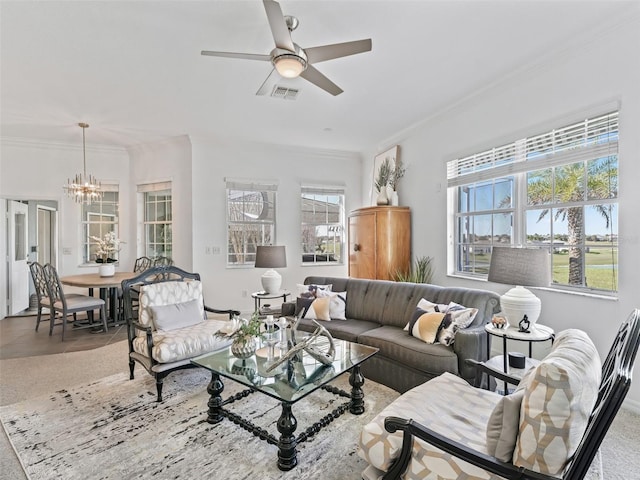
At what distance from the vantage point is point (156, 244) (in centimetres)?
607

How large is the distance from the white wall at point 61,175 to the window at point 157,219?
383mm

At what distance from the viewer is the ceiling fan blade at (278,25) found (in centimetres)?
191

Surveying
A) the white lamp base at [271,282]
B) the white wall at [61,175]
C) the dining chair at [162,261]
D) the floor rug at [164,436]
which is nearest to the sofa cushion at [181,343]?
the floor rug at [164,436]

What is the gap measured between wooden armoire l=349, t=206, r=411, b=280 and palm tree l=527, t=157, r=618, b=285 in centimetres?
188

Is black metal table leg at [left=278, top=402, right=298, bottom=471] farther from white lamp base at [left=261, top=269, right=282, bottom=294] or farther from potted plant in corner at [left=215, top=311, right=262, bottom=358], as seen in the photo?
white lamp base at [left=261, top=269, right=282, bottom=294]

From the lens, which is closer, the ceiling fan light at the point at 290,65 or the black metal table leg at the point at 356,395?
the ceiling fan light at the point at 290,65

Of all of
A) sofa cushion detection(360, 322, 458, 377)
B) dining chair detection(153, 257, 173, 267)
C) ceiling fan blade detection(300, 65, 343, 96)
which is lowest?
sofa cushion detection(360, 322, 458, 377)

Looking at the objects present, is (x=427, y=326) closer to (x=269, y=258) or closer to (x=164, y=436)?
(x=164, y=436)

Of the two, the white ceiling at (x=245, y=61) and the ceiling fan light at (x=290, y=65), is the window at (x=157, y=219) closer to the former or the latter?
the white ceiling at (x=245, y=61)

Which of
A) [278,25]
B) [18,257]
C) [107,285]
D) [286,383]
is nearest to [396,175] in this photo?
[278,25]

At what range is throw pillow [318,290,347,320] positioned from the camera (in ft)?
11.9

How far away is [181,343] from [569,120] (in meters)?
3.92

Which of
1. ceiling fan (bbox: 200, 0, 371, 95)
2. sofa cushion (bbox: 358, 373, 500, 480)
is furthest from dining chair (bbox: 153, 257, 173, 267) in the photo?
sofa cushion (bbox: 358, 373, 500, 480)

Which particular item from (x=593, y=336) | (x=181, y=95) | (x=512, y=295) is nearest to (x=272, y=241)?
(x=181, y=95)
